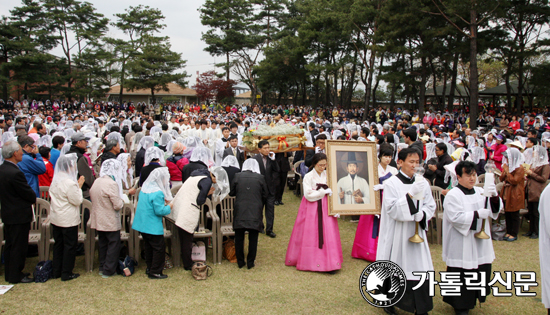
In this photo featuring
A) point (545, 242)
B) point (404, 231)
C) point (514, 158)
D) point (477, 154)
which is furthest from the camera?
point (477, 154)

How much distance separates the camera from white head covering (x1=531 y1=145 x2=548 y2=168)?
6813 millimetres

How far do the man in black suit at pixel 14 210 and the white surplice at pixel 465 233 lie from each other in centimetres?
509

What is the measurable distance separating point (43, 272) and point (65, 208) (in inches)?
36.1

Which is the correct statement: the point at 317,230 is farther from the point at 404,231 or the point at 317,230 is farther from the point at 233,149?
the point at 233,149

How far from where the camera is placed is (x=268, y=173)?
749cm

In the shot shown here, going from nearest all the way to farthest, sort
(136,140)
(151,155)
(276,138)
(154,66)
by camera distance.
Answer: (151,155) → (276,138) → (136,140) → (154,66)

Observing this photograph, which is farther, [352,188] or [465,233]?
[352,188]

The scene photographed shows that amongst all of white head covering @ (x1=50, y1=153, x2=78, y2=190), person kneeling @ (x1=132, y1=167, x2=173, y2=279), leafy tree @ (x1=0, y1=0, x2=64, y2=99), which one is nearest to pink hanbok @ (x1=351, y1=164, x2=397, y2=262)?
person kneeling @ (x1=132, y1=167, x2=173, y2=279)

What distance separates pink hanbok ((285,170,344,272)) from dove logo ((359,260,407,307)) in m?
1.00

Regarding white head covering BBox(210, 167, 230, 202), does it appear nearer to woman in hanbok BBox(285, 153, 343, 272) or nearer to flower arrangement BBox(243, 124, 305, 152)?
woman in hanbok BBox(285, 153, 343, 272)

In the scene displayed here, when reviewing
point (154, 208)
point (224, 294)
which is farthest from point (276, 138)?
point (224, 294)

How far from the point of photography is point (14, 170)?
188 inches

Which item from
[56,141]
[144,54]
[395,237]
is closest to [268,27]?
[144,54]

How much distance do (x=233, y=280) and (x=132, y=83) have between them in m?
34.1
